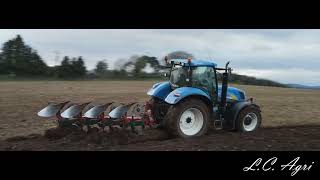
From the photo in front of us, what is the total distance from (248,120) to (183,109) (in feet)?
7.44

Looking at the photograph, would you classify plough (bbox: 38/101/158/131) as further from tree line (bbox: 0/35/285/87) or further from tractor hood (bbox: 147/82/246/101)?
tree line (bbox: 0/35/285/87)

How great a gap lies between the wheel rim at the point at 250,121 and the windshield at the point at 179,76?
1970mm

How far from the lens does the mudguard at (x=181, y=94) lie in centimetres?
1061

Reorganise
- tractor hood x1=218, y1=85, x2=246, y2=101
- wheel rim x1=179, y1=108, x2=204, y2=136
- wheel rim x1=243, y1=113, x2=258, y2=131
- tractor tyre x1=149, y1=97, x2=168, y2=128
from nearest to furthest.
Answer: wheel rim x1=179, y1=108, x2=204, y2=136 → tractor tyre x1=149, y1=97, x2=168, y2=128 → wheel rim x1=243, y1=113, x2=258, y2=131 → tractor hood x1=218, y1=85, x2=246, y2=101

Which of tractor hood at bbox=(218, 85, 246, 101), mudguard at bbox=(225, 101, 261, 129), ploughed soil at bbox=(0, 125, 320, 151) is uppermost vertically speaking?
tractor hood at bbox=(218, 85, 246, 101)

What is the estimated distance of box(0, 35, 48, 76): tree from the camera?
39.9 meters

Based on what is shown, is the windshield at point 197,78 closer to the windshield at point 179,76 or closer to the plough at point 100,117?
the windshield at point 179,76

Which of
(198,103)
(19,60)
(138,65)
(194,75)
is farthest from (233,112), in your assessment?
(19,60)

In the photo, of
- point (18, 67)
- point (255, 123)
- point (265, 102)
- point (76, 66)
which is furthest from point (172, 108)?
point (18, 67)

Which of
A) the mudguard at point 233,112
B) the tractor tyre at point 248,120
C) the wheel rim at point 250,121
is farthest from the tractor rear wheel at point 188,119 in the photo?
the wheel rim at point 250,121

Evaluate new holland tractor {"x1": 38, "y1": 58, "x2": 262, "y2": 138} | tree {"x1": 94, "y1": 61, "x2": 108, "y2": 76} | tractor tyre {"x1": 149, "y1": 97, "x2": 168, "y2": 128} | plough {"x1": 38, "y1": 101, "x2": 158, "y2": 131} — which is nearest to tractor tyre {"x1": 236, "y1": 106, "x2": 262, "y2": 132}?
new holland tractor {"x1": 38, "y1": 58, "x2": 262, "y2": 138}

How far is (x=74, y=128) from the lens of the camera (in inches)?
427

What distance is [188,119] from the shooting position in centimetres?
1098

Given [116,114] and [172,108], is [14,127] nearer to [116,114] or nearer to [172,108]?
[116,114]
